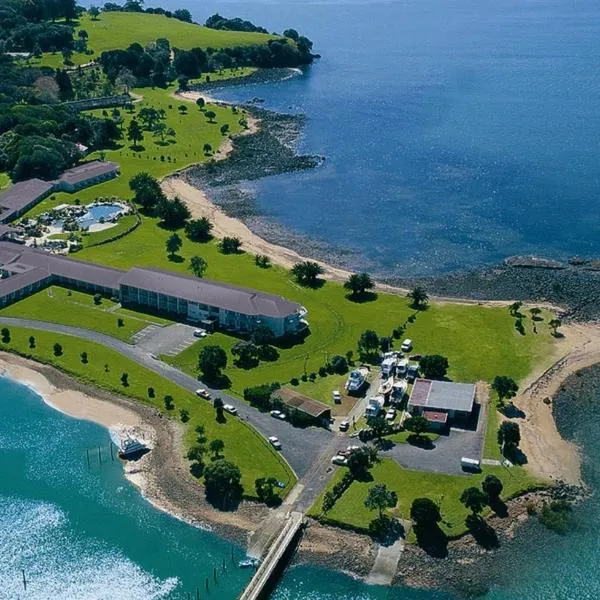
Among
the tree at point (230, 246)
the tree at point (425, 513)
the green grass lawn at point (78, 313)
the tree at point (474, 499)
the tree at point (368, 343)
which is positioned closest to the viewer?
the tree at point (425, 513)

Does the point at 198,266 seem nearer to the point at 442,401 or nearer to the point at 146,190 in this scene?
the point at 146,190

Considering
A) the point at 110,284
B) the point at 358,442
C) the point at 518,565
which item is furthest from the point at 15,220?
the point at 518,565

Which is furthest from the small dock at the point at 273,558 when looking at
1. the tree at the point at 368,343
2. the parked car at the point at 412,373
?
the tree at the point at 368,343

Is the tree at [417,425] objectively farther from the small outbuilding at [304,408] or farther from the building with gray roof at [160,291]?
the building with gray roof at [160,291]

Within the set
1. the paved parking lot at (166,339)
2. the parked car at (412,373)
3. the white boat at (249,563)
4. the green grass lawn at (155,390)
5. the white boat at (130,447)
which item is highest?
the parked car at (412,373)

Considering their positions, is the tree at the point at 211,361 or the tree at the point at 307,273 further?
the tree at the point at 307,273

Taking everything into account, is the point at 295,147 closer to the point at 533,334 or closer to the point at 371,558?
the point at 533,334

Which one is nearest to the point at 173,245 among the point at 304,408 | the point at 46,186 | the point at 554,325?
the point at 46,186
